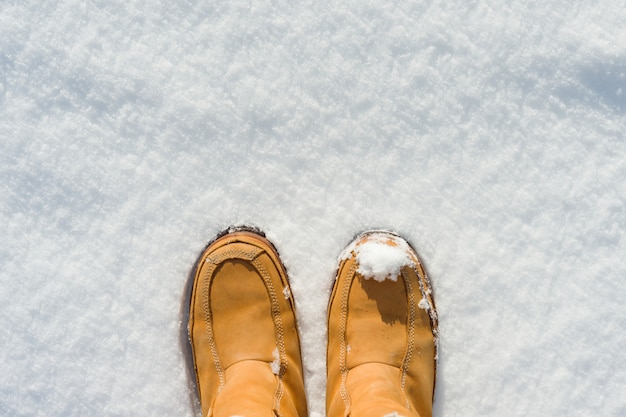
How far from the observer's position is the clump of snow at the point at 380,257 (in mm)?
1086

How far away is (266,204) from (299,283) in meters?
0.18

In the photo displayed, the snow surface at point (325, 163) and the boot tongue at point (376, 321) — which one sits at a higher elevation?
the snow surface at point (325, 163)

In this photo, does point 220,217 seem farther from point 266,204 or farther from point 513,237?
point 513,237

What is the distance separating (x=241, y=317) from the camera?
1116 mm

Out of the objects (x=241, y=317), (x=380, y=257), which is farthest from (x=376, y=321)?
(x=241, y=317)

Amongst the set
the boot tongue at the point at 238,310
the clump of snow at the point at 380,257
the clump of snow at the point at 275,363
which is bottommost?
the clump of snow at the point at 275,363

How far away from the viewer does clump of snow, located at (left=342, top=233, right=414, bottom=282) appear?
1.09 m

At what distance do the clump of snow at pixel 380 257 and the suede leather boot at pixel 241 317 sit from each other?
0.53 ft

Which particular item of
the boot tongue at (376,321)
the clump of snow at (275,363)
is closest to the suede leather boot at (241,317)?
the clump of snow at (275,363)

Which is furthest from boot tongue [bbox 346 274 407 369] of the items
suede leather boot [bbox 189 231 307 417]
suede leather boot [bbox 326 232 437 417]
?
suede leather boot [bbox 189 231 307 417]

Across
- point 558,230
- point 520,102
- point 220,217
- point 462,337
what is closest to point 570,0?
point 520,102

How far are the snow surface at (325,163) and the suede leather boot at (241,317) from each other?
49 mm

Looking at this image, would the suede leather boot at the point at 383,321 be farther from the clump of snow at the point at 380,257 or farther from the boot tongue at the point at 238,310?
the boot tongue at the point at 238,310

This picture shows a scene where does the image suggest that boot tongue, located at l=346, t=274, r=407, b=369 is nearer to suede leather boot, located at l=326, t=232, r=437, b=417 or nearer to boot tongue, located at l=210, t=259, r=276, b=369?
suede leather boot, located at l=326, t=232, r=437, b=417
